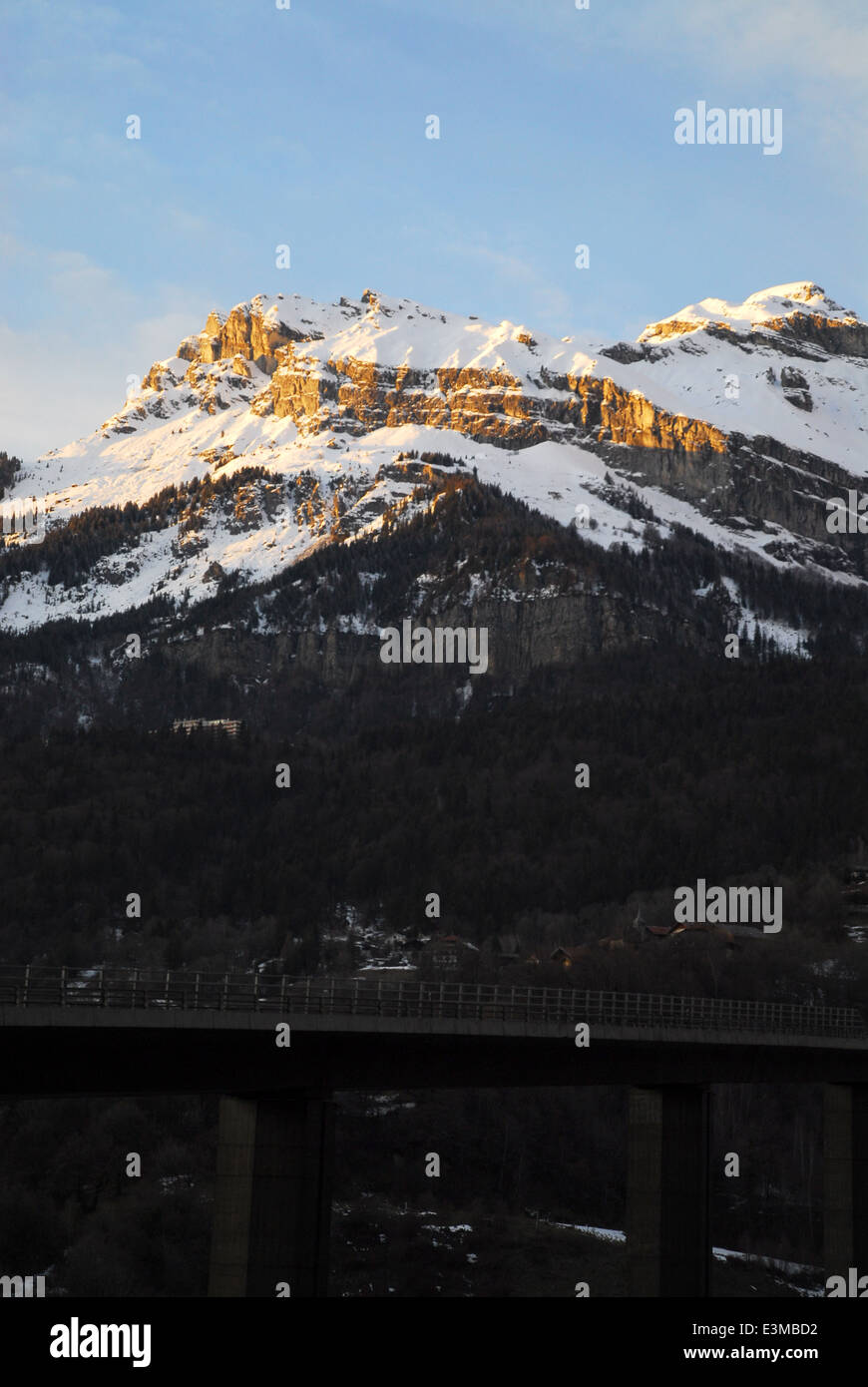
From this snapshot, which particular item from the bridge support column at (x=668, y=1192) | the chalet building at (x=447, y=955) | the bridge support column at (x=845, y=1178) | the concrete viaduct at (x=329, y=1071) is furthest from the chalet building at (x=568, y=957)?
the bridge support column at (x=668, y=1192)

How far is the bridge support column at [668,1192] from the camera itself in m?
70.4

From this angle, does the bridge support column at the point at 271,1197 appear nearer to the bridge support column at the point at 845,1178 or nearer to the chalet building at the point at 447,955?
the bridge support column at the point at 845,1178

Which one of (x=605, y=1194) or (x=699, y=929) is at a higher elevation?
(x=699, y=929)

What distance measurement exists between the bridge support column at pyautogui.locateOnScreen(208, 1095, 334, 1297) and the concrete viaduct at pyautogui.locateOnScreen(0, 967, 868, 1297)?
1.9 inches

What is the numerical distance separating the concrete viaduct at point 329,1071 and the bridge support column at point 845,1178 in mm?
104

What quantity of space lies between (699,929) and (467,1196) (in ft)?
208

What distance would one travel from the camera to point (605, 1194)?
12769 cm

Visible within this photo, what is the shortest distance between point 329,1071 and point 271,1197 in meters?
4.75

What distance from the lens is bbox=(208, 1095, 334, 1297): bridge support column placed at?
53000mm

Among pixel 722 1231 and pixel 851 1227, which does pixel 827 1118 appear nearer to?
pixel 851 1227

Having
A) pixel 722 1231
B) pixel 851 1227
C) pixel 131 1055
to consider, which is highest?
pixel 131 1055

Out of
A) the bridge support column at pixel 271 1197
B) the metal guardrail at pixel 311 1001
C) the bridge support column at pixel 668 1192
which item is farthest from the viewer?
the bridge support column at pixel 668 1192
